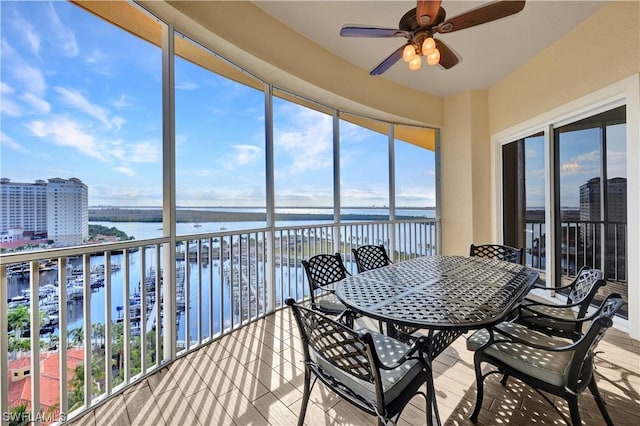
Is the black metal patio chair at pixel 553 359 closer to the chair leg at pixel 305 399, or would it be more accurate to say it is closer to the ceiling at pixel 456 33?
the chair leg at pixel 305 399

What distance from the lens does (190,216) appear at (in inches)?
95.6

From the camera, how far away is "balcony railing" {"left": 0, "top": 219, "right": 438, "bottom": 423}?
1482 millimetres

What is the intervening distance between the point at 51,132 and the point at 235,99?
1.64 m

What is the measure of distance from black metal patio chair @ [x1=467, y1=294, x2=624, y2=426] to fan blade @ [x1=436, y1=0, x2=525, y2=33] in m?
1.84

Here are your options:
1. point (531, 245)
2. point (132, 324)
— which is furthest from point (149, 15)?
point (531, 245)

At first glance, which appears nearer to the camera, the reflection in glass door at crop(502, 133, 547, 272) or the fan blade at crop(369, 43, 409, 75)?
the fan blade at crop(369, 43, 409, 75)

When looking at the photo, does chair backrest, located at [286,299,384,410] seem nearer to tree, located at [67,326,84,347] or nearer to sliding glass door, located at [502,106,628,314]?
tree, located at [67,326,84,347]

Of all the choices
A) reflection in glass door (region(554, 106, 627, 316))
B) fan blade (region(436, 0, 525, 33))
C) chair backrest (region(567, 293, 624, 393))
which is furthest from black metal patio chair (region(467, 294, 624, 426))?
reflection in glass door (region(554, 106, 627, 316))

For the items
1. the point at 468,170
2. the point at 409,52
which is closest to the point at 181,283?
the point at 409,52

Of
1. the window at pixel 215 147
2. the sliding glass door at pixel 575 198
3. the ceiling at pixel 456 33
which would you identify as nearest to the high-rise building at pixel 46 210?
the window at pixel 215 147

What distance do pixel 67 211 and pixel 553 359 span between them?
2.95m

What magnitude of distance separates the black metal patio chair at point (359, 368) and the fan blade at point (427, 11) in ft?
6.65

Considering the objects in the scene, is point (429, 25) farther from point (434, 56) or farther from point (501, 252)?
point (501, 252)

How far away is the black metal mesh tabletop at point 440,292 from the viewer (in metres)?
1.32
